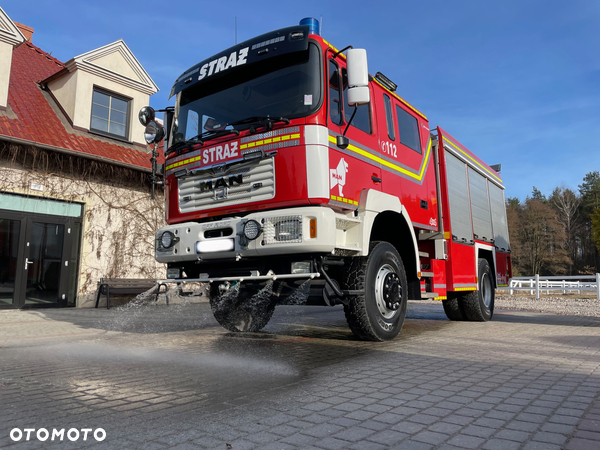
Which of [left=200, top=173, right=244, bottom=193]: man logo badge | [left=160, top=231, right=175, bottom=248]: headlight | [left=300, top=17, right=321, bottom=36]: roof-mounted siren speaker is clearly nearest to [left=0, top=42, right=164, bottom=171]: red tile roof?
[left=160, top=231, right=175, bottom=248]: headlight

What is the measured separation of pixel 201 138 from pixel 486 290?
20.3 feet

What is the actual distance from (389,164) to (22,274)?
28.6 ft

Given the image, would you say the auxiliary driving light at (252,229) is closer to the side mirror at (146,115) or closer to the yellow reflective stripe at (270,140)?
the yellow reflective stripe at (270,140)

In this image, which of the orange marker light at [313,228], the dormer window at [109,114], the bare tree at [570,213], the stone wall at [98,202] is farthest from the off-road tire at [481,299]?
the bare tree at [570,213]

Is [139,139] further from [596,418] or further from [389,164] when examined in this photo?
[596,418]

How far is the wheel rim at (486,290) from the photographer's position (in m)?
8.70

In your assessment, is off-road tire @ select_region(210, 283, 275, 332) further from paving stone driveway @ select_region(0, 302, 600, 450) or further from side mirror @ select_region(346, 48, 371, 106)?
side mirror @ select_region(346, 48, 371, 106)

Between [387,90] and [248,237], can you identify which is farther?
[387,90]

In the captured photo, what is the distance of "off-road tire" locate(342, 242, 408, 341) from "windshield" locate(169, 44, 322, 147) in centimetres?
175

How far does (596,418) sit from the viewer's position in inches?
103

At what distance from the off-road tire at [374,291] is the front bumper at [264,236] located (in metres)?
0.67

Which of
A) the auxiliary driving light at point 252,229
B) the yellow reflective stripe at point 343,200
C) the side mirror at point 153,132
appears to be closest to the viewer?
the auxiliary driving light at point 252,229

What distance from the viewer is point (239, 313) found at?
6.69 m

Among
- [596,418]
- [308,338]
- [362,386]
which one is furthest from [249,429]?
[308,338]
